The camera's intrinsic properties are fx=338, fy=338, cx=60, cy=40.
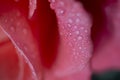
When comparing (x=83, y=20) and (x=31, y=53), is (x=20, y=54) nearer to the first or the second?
(x=31, y=53)

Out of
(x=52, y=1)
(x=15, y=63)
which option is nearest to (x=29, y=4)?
(x=52, y=1)

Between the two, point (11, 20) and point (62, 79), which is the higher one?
point (11, 20)

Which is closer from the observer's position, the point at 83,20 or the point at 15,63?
the point at 83,20

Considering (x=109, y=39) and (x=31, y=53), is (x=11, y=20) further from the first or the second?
(x=109, y=39)

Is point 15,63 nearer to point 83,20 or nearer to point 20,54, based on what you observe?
point 20,54

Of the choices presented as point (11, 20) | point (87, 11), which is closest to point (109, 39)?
point (87, 11)

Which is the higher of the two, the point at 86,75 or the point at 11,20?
the point at 11,20

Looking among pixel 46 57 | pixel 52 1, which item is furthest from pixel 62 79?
pixel 52 1

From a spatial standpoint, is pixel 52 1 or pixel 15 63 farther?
pixel 15 63
